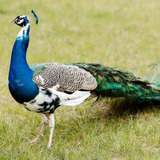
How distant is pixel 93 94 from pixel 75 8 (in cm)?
512

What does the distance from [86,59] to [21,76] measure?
2423mm

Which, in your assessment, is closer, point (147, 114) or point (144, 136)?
point (144, 136)

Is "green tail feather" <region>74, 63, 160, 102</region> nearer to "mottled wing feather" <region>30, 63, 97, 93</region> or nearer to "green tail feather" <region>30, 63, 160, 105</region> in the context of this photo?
"green tail feather" <region>30, 63, 160, 105</region>

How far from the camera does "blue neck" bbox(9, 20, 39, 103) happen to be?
295 cm

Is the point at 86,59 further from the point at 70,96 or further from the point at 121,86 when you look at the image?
the point at 70,96

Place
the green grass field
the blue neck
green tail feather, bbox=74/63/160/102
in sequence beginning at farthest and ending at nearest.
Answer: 1. green tail feather, bbox=74/63/160/102
2. the green grass field
3. the blue neck

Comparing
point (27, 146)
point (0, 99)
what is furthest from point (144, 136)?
point (0, 99)

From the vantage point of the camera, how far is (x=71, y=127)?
12.2 ft

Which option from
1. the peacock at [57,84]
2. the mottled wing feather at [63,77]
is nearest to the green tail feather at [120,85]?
the peacock at [57,84]

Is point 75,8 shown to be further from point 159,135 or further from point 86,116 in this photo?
point 159,135

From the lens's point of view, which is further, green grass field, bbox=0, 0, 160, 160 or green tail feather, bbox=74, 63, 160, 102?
green tail feather, bbox=74, 63, 160, 102

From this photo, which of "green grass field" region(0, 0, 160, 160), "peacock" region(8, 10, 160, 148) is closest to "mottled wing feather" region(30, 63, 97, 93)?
"peacock" region(8, 10, 160, 148)

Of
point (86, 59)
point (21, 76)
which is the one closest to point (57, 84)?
point (21, 76)

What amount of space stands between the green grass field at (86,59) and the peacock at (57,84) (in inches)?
9.4
